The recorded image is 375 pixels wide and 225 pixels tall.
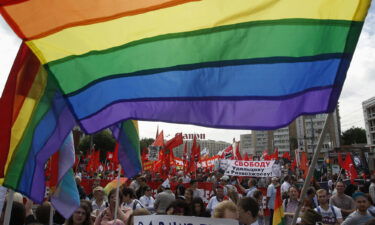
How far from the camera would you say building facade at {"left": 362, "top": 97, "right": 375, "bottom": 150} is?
98738mm

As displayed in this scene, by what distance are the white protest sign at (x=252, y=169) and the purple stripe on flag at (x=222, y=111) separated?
13971 millimetres

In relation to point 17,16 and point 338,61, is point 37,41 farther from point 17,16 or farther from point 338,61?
point 338,61

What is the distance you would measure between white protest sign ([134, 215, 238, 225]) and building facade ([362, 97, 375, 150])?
10596cm

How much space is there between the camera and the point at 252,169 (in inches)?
648

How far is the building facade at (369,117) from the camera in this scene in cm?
9874

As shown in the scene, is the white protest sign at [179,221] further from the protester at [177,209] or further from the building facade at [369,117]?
the building facade at [369,117]

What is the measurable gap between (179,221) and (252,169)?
45.8 feet

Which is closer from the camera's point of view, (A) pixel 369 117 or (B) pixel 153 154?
(B) pixel 153 154

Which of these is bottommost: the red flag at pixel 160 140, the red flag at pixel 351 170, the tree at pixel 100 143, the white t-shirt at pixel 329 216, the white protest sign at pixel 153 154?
the white t-shirt at pixel 329 216

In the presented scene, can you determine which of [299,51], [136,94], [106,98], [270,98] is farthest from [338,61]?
[106,98]

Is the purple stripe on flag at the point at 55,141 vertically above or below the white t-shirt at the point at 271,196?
above

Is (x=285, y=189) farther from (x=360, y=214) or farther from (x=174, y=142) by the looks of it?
(x=174, y=142)

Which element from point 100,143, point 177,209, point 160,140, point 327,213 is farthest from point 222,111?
point 100,143

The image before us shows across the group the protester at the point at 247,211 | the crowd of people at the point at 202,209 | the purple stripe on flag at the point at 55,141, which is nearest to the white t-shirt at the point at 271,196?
the crowd of people at the point at 202,209
